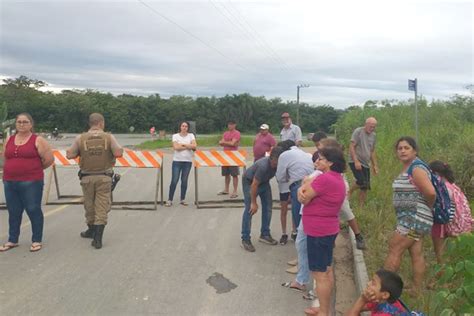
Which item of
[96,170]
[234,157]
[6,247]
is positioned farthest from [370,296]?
[234,157]

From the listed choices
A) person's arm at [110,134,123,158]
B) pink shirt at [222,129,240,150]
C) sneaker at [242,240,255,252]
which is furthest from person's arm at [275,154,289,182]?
pink shirt at [222,129,240,150]

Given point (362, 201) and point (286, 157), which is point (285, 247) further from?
point (362, 201)

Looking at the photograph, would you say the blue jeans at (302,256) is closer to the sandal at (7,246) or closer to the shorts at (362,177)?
the shorts at (362,177)

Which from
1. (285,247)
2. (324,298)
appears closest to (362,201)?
(285,247)

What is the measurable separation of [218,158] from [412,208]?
545 centimetres

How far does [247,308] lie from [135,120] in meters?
66.8

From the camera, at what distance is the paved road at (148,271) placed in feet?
13.9

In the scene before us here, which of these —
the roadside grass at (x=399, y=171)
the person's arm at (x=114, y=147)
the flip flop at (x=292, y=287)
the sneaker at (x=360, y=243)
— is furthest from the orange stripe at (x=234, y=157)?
the flip flop at (x=292, y=287)

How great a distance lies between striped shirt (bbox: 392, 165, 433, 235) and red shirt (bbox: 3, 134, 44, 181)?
14.6 ft

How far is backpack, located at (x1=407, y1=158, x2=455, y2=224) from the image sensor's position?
13.5ft

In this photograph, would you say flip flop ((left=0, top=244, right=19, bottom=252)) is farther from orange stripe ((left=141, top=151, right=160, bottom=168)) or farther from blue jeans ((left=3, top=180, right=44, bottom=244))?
orange stripe ((left=141, top=151, right=160, bottom=168))

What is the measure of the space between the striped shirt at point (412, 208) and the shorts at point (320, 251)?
0.77 m

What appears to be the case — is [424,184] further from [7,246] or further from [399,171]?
[399,171]

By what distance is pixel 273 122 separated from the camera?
6994cm
